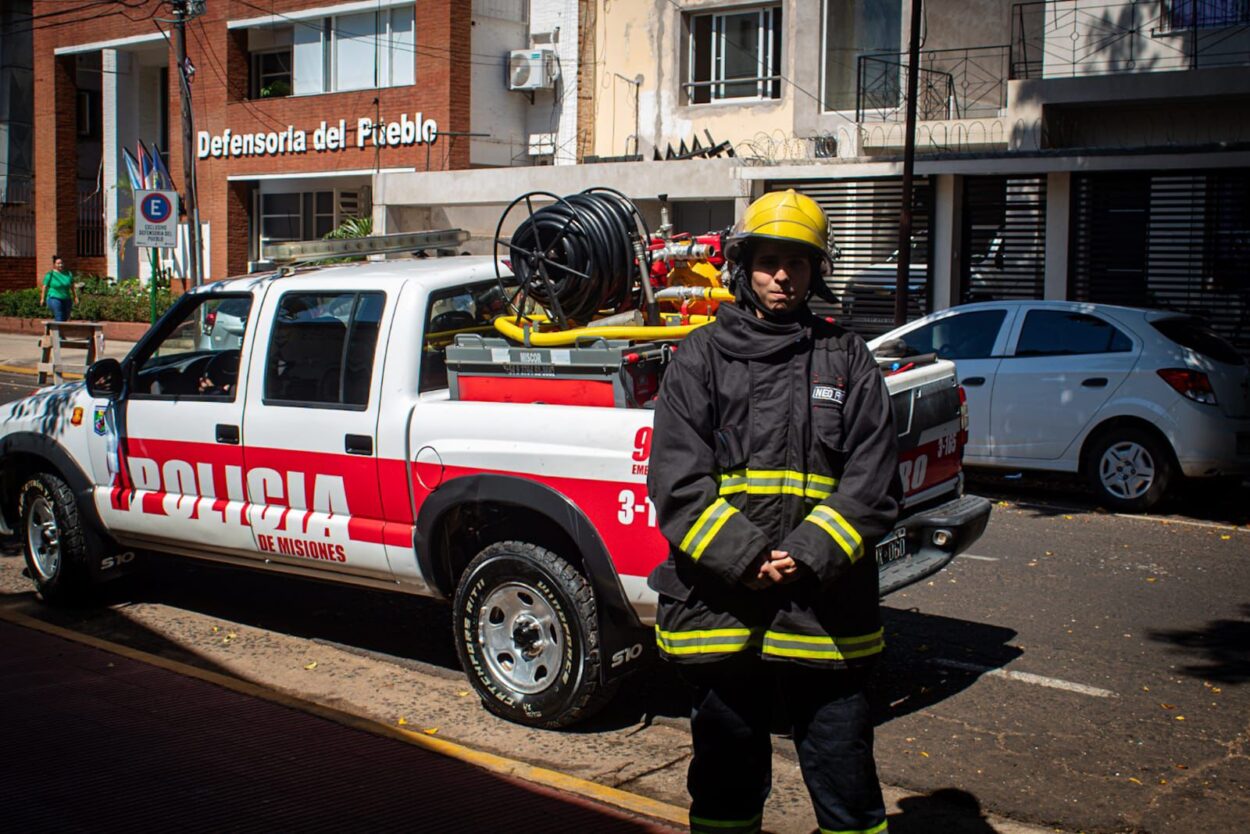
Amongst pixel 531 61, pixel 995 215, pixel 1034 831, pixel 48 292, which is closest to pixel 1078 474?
pixel 1034 831

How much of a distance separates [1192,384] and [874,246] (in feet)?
33.3

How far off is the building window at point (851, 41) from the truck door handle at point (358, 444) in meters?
17.6

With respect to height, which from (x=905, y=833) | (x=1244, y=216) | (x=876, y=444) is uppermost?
(x=1244, y=216)

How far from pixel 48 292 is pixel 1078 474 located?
75.4 ft

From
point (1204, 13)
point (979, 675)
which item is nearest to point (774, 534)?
point (979, 675)

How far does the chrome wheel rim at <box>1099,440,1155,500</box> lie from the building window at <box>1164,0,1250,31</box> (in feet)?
33.0

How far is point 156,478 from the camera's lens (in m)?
6.90

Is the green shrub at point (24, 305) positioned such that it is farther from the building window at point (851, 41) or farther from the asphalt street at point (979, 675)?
the asphalt street at point (979, 675)

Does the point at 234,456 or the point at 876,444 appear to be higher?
the point at 876,444

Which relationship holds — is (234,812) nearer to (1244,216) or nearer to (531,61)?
(1244,216)

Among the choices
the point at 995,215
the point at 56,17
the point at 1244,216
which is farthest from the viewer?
the point at 56,17

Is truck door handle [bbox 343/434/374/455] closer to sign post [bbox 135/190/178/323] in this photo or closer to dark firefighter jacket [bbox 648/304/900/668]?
dark firefighter jacket [bbox 648/304/900/668]

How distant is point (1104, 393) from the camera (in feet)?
34.2

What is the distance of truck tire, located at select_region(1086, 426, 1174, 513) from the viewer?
10281 millimetres
